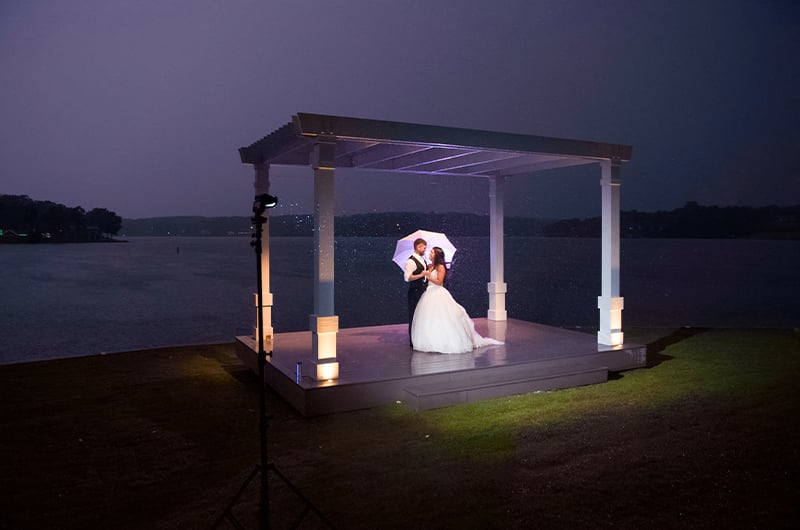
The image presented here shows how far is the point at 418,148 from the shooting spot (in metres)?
8.88

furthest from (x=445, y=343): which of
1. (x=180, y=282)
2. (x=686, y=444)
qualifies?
(x=180, y=282)

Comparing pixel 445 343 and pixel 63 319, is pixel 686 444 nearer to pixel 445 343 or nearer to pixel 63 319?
pixel 445 343

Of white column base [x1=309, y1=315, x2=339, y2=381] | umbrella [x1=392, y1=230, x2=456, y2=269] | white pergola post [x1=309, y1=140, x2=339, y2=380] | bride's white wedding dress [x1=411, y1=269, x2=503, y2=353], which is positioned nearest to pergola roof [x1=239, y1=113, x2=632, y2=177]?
white pergola post [x1=309, y1=140, x2=339, y2=380]

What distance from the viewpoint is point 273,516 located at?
185 inches

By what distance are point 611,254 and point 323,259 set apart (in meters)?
4.98

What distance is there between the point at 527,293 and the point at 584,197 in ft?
137

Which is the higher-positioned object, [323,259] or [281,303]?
[323,259]

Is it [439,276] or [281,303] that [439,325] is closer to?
[439,276]

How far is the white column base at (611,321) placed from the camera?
996 centimetres

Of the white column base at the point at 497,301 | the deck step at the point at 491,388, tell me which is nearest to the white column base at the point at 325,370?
the deck step at the point at 491,388

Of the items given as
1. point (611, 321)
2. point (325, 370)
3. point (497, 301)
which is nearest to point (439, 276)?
point (325, 370)

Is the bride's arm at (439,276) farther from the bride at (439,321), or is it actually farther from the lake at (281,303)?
the lake at (281,303)

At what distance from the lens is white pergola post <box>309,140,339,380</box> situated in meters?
7.60

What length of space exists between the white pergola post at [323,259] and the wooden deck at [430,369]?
15.4 inches
